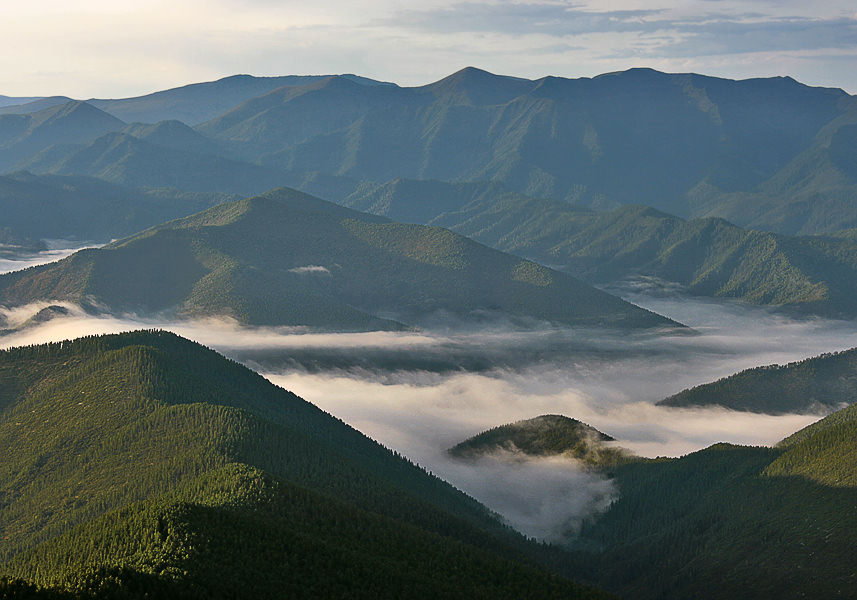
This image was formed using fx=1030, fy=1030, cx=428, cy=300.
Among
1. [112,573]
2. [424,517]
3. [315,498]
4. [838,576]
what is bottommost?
[838,576]

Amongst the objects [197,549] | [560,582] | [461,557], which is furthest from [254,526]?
[560,582]

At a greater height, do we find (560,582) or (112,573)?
(112,573)

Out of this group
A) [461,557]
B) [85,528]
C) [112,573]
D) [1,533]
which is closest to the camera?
[112,573]

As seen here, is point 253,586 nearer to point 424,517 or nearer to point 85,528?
point 85,528

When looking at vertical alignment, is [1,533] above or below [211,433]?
below

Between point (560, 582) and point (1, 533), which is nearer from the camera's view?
point (560, 582)

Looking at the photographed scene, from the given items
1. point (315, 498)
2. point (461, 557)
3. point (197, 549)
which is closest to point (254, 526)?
point (197, 549)

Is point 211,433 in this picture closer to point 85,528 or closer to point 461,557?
point 85,528

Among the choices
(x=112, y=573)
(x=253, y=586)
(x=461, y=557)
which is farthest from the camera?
(x=461, y=557)

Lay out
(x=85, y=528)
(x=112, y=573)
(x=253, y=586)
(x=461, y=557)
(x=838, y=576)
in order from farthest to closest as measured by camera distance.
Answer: (x=838, y=576) < (x=461, y=557) < (x=85, y=528) < (x=253, y=586) < (x=112, y=573)
